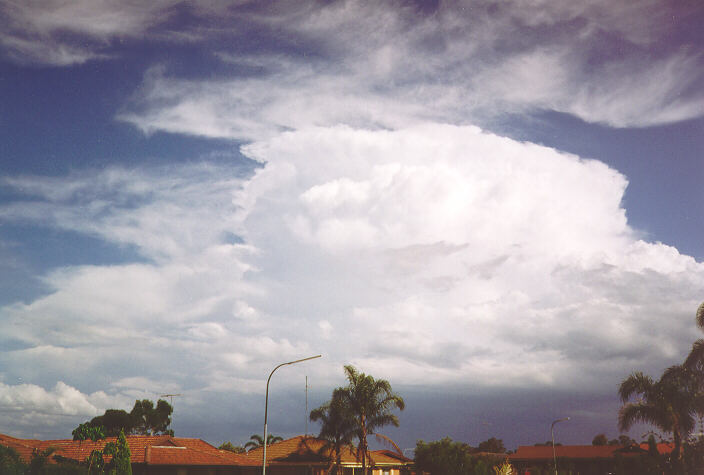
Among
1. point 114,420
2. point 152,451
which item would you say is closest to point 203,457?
point 152,451

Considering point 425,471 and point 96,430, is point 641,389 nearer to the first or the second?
point 425,471

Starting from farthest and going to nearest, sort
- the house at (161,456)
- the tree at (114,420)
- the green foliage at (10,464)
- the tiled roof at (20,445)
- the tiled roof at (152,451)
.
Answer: the tree at (114,420), the tiled roof at (152,451), the house at (161,456), the tiled roof at (20,445), the green foliage at (10,464)

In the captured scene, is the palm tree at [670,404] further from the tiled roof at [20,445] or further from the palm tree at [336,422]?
the tiled roof at [20,445]

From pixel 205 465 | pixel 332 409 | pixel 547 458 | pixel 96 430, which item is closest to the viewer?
pixel 96 430

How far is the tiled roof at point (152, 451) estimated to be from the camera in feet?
159

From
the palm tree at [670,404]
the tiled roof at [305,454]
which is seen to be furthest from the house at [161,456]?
Answer: the palm tree at [670,404]

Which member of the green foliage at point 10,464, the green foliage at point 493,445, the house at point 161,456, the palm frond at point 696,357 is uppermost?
the palm frond at point 696,357

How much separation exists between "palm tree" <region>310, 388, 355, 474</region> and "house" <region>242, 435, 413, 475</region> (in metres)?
1.43

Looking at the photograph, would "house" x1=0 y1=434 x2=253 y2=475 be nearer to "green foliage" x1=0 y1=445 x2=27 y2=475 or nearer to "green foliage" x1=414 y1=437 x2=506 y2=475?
"green foliage" x1=0 y1=445 x2=27 y2=475

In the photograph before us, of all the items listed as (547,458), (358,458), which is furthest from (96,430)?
(547,458)

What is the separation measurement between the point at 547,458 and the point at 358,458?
153 ft

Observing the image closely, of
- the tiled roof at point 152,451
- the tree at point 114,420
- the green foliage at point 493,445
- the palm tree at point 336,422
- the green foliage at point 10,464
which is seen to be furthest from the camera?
the green foliage at point 493,445

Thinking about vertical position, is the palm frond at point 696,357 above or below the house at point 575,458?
above

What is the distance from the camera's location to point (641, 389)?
58.9 metres
